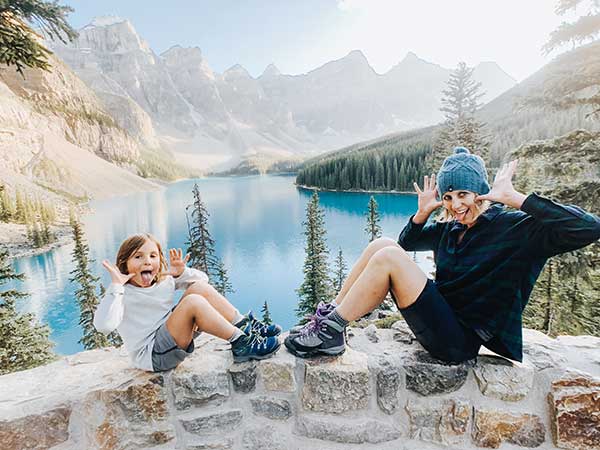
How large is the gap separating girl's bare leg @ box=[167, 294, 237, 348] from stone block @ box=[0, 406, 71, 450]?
24.3 inches

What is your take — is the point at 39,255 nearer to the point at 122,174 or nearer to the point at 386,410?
the point at 386,410

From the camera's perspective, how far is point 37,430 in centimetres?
151

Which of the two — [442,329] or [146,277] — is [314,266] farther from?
[442,329]

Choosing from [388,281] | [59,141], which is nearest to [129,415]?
[388,281]

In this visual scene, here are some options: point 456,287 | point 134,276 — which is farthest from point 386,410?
point 134,276

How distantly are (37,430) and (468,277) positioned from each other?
2.29 m

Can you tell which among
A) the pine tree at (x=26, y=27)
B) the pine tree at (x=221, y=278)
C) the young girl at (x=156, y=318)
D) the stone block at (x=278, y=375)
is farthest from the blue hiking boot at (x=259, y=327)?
the pine tree at (x=221, y=278)

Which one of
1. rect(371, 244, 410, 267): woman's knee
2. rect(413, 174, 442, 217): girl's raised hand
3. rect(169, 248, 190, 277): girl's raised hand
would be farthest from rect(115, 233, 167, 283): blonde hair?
rect(413, 174, 442, 217): girl's raised hand

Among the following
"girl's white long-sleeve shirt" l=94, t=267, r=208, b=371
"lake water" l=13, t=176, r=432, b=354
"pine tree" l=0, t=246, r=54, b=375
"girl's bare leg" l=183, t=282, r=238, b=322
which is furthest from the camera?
"lake water" l=13, t=176, r=432, b=354

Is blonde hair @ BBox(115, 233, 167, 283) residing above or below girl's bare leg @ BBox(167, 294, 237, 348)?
above

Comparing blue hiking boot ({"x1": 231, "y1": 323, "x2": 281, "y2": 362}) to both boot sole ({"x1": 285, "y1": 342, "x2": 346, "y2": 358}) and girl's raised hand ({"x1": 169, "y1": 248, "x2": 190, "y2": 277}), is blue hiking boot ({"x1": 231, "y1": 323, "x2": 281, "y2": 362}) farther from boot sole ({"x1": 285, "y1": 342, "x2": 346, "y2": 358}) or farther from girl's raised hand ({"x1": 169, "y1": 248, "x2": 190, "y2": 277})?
girl's raised hand ({"x1": 169, "y1": 248, "x2": 190, "y2": 277})

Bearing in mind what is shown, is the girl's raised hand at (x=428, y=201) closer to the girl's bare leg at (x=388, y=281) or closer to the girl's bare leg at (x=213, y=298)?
the girl's bare leg at (x=388, y=281)

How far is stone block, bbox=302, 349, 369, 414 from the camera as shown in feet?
5.23

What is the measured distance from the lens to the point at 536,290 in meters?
7.10
